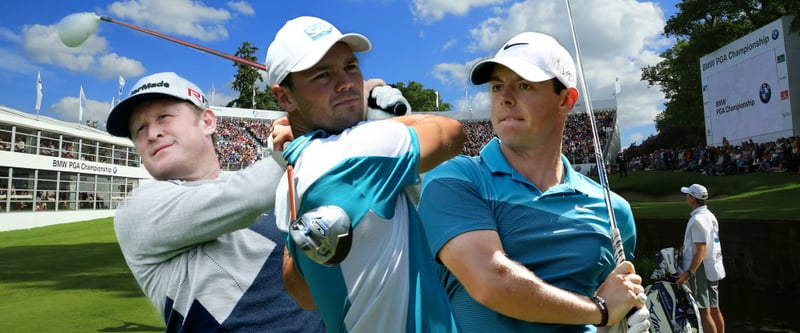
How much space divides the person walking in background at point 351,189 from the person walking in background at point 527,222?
324 mm

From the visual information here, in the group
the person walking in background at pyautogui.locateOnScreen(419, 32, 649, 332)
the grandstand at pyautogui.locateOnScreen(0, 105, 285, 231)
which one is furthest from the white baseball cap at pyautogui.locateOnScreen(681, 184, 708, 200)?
the grandstand at pyautogui.locateOnScreen(0, 105, 285, 231)

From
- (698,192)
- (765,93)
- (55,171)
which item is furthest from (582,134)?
(698,192)

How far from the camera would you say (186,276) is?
6.66 ft

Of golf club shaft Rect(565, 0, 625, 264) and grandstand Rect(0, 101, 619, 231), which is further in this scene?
grandstand Rect(0, 101, 619, 231)

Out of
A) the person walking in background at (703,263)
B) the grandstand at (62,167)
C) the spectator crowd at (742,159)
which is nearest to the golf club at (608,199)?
the person walking in background at (703,263)

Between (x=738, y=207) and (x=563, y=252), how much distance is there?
17.7 metres

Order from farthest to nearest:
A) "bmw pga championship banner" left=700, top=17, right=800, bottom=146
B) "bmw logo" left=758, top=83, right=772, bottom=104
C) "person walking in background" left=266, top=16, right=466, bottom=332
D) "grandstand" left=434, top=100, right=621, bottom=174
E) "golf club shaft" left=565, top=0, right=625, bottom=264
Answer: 1. "grandstand" left=434, top=100, right=621, bottom=174
2. "bmw logo" left=758, top=83, right=772, bottom=104
3. "bmw pga championship banner" left=700, top=17, right=800, bottom=146
4. "golf club shaft" left=565, top=0, right=625, bottom=264
5. "person walking in background" left=266, top=16, right=466, bottom=332

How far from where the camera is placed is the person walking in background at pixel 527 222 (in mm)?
1874

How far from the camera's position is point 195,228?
1.94 meters

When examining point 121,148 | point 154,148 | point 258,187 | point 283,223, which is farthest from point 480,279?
point 121,148

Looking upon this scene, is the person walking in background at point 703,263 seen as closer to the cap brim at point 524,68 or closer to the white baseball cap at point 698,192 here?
the white baseball cap at point 698,192

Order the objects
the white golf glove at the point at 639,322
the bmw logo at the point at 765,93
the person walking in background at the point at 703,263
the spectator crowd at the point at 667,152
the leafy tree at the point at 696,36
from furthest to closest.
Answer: the leafy tree at the point at 696,36 < the bmw logo at the point at 765,93 < the spectator crowd at the point at 667,152 < the person walking in background at the point at 703,263 < the white golf glove at the point at 639,322

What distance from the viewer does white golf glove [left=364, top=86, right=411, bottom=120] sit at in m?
1.76

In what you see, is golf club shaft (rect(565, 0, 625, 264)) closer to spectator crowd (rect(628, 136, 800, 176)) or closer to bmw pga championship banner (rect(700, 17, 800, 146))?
spectator crowd (rect(628, 136, 800, 176))
